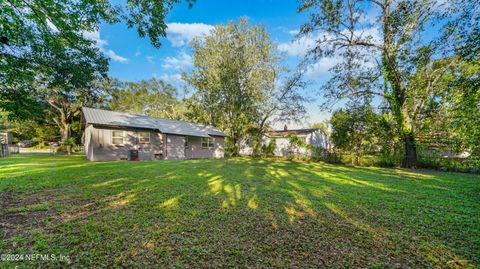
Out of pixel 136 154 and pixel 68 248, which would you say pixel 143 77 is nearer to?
pixel 136 154

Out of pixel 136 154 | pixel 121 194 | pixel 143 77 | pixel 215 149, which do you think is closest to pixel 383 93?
pixel 215 149

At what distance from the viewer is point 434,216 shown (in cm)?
354

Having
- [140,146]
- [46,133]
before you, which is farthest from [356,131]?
[46,133]

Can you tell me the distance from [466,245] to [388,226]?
2.69 ft

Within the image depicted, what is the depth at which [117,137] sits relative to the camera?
1350 cm

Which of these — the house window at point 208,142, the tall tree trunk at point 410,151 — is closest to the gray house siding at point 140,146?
the house window at point 208,142

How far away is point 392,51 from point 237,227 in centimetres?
1160

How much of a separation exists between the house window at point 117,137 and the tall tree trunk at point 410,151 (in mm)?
18830

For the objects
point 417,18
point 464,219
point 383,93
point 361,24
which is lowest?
point 464,219

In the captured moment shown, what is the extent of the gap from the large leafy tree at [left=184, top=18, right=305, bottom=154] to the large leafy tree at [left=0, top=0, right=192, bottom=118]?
13534 mm

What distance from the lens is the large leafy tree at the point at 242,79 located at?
737 inches

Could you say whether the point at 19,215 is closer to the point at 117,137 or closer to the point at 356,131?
the point at 117,137

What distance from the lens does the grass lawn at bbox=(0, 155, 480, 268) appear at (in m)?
2.21

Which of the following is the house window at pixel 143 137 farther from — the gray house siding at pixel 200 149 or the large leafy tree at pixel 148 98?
the large leafy tree at pixel 148 98
